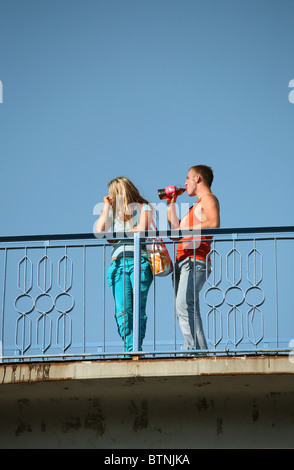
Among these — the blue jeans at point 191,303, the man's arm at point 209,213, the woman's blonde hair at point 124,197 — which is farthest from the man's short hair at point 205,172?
the blue jeans at point 191,303

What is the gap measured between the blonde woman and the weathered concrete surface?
0.51 m

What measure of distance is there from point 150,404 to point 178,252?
1525 mm

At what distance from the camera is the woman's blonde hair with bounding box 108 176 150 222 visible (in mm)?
11008

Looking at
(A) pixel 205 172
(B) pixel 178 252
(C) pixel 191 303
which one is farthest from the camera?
(A) pixel 205 172

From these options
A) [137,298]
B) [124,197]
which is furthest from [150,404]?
[124,197]

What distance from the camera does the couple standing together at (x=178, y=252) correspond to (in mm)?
10627

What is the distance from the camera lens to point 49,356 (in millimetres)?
10508

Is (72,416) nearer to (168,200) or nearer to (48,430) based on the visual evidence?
(48,430)

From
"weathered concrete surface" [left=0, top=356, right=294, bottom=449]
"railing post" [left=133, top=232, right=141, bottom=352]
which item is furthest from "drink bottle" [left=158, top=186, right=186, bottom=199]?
"weathered concrete surface" [left=0, top=356, right=294, bottom=449]

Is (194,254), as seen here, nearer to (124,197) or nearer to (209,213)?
(209,213)

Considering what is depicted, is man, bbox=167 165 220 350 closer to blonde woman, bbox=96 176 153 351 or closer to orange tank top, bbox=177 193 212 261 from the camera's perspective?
orange tank top, bbox=177 193 212 261

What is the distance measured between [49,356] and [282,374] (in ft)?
7.31

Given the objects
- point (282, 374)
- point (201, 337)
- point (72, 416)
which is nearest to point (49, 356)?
point (72, 416)

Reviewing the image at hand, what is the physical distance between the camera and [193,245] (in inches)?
424
